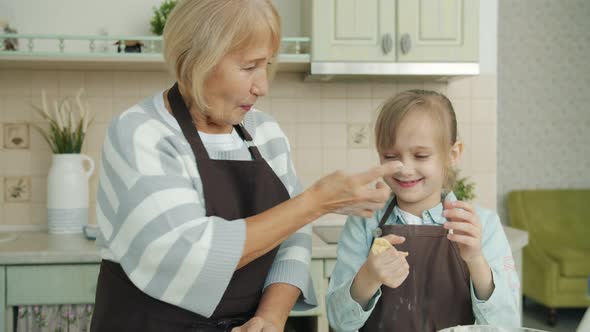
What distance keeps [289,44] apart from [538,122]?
12.3 ft

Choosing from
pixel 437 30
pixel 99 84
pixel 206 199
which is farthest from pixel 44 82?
pixel 206 199

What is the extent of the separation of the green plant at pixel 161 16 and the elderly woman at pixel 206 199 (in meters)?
1.38

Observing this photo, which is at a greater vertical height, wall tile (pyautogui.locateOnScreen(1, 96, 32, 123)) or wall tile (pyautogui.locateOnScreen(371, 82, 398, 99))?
wall tile (pyautogui.locateOnScreen(371, 82, 398, 99))

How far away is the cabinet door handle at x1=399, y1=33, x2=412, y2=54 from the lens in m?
2.50

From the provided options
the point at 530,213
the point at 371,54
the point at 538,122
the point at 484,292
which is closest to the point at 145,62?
the point at 371,54

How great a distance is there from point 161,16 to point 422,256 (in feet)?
5.62

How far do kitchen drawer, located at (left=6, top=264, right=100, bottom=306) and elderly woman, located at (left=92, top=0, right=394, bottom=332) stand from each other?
975mm

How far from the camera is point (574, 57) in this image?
5.71 m

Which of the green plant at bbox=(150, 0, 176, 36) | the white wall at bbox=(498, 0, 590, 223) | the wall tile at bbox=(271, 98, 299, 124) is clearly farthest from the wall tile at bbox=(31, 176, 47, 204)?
the white wall at bbox=(498, 0, 590, 223)

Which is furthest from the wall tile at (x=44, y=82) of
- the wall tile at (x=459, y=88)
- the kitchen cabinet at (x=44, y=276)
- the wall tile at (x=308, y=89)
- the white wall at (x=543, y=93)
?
the white wall at (x=543, y=93)

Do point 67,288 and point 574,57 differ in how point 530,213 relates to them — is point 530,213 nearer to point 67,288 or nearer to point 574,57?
point 574,57

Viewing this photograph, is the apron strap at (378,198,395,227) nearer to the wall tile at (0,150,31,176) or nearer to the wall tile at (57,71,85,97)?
the wall tile at (57,71,85,97)

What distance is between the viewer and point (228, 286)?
126 cm

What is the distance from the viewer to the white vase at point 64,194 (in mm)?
2586
